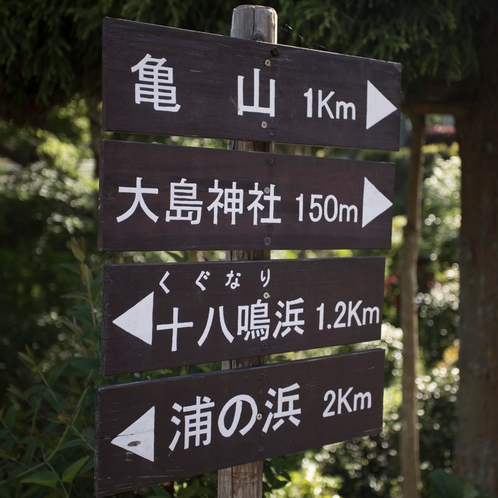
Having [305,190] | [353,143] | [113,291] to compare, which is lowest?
[113,291]

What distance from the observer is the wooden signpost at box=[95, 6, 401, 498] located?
1.51 m

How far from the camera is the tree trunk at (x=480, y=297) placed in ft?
10.6

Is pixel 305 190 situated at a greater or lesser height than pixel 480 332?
greater

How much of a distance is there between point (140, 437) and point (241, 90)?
0.96 meters

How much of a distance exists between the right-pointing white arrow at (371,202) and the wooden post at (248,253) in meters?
0.33

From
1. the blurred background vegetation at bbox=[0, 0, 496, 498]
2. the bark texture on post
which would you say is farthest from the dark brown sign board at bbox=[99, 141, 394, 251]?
the bark texture on post

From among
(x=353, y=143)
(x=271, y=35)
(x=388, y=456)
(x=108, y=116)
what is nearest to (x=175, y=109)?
(x=108, y=116)

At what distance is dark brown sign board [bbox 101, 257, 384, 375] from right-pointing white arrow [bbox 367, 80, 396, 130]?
0.44 metres

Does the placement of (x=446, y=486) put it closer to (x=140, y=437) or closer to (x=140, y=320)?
(x=140, y=437)

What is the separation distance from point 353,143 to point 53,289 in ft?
16.9

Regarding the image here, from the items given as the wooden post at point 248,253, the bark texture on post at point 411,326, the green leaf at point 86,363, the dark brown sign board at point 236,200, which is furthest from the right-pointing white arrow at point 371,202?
the bark texture on post at point 411,326

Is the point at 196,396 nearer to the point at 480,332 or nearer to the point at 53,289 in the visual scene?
the point at 480,332

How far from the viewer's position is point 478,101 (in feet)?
10.7

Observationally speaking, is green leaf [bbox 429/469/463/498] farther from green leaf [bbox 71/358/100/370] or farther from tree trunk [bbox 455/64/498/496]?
green leaf [bbox 71/358/100/370]
